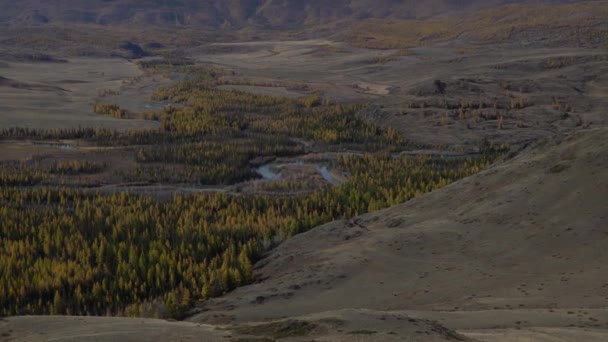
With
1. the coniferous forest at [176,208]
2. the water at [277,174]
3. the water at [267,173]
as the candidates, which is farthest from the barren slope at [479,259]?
the water at [267,173]

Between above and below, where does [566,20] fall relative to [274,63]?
above

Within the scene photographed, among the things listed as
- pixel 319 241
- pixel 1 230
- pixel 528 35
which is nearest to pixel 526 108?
pixel 319 241

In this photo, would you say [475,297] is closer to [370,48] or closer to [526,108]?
[526,108]

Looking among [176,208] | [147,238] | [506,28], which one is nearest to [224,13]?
[506,28]

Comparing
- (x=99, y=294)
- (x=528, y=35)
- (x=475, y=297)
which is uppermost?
(x=528, y=35)

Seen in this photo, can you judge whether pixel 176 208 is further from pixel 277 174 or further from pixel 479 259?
pixel 479 259
